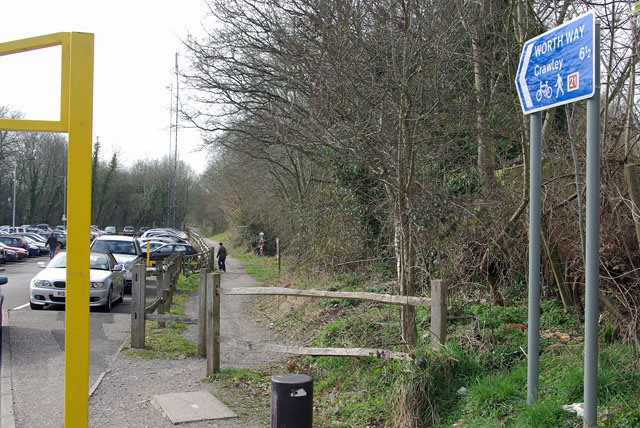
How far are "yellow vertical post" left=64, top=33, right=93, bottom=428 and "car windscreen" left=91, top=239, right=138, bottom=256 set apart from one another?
17.0 meters

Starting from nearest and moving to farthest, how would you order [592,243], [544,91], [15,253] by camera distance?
[592,243] → [544,91] → [15,253]

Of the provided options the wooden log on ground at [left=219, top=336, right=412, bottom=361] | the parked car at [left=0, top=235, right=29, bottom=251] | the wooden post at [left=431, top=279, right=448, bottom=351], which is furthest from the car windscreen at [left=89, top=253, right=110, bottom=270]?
the parked car at [left=0, top=235, right=29, bottom=251]

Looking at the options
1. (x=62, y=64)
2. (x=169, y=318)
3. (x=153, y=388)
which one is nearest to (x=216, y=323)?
(x=153, y=388)

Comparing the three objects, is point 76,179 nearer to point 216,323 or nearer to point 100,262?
point 216,323

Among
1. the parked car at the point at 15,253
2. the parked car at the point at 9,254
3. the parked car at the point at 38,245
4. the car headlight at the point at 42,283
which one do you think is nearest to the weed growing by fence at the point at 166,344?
the car headlight at the point at 42,283

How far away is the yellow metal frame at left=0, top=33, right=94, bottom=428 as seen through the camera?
3.01 m

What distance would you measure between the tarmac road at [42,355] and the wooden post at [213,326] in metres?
1.48

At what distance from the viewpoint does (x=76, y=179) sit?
9.86ft

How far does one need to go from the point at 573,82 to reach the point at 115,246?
17977mm

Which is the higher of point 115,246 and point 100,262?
point 115,246

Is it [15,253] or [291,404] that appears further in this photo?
[15,253]

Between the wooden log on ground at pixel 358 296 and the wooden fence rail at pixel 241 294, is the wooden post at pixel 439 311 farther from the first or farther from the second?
the wooden log on ground at pixel 358 296

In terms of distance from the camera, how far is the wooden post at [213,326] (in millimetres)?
7512

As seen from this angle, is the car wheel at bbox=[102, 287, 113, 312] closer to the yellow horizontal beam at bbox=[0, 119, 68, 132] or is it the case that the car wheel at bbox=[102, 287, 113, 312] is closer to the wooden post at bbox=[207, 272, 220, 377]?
the wooden post at bbox=[207, 272, 220, 377]
